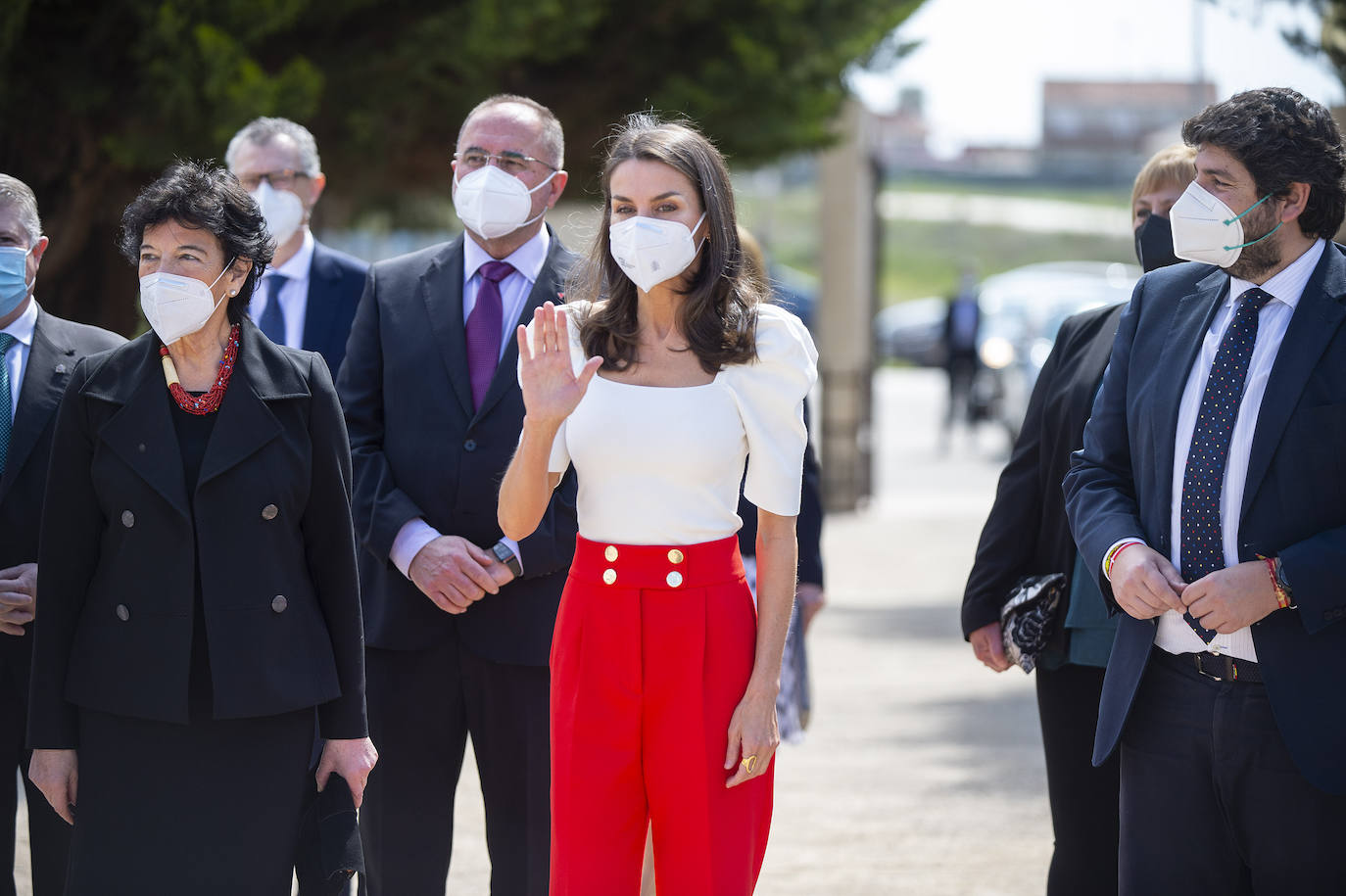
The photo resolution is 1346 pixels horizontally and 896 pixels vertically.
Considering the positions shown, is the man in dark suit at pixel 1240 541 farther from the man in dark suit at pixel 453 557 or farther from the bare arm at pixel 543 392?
the man in dark suit at pixel 453 557

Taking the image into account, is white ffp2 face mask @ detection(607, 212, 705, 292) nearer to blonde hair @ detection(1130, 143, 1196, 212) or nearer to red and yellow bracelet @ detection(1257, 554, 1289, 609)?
red and yellow bracelet @ detection(1257, 554, 1289, 609)

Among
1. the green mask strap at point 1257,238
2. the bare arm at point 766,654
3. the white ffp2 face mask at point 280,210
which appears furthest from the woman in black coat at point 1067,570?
the white ffp2 face mask at point 280,210

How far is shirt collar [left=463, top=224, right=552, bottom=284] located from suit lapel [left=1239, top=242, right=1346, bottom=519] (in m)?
2.07

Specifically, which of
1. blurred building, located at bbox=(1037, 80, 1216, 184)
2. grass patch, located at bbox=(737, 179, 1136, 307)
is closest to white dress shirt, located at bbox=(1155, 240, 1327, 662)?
grass patch, located at bbox=(737, 179, 1136, 307)

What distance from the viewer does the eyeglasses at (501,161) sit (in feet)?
15.3

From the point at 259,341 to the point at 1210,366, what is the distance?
2.15 metres

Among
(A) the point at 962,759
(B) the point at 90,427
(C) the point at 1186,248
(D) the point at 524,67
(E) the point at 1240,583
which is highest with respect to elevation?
(D) the point at 524,67

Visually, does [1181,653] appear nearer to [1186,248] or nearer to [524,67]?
[1186,248]

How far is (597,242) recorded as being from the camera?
385cm

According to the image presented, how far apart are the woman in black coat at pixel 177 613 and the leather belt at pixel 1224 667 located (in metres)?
1.90

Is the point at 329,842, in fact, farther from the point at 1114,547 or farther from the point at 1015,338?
the point at 1015,338

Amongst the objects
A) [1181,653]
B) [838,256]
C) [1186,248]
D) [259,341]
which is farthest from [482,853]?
[838,256]

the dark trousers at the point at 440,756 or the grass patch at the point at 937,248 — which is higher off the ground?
the grass patch at the point at 937,248

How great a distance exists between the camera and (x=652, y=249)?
11.8 feet
